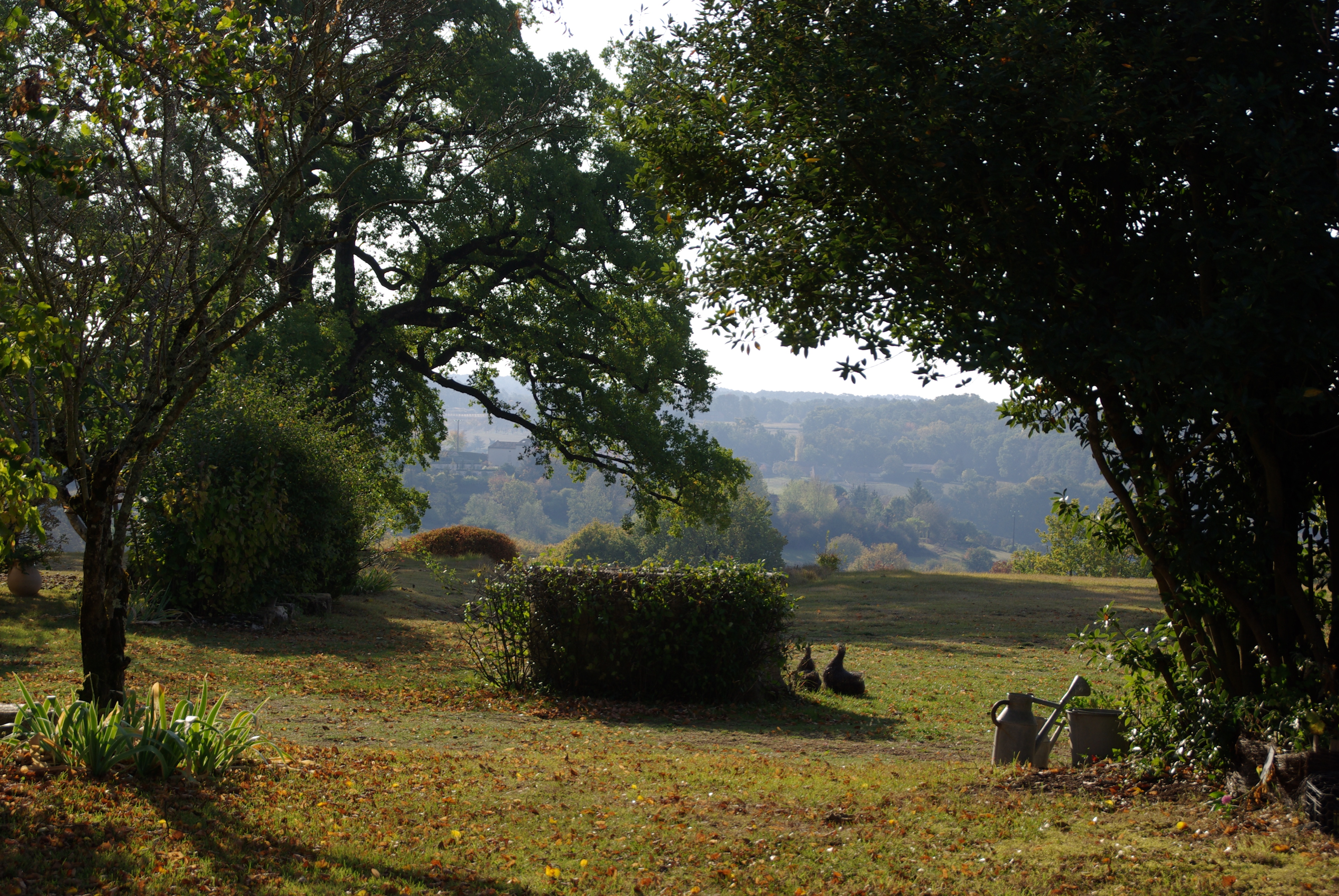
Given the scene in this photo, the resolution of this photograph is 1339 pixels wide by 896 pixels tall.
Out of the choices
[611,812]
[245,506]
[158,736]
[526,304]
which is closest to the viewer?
[158,736]

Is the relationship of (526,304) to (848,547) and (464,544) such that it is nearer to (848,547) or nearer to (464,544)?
(464,544)

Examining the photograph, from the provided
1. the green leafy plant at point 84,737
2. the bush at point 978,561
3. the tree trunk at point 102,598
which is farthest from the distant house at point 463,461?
the green leafy plant at point 84,737

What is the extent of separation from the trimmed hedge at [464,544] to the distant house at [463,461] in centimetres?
12296

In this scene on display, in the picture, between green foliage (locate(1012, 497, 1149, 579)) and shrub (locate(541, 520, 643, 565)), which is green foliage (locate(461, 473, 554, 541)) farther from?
green foliage (locate(1012, 497, 1149, 579))

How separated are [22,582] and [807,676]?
10567 mm

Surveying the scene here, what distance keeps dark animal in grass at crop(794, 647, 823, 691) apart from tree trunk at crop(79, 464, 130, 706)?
6.93m

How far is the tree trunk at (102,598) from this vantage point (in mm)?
5402

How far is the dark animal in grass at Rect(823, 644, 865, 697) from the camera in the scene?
1076cm

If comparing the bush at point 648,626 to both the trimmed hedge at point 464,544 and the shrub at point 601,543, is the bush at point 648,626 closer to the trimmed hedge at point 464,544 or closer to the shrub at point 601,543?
the trimmed hedge at point 464,544

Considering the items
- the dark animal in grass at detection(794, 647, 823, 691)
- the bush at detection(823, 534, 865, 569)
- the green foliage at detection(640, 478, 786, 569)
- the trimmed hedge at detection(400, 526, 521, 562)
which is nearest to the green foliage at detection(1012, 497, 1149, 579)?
the green foliage at detection(640, 478, 786, 569)

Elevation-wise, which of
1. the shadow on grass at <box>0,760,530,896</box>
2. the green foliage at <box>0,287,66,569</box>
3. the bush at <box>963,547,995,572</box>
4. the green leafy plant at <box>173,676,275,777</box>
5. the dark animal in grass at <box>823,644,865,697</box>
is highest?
the green foliage at <box>0,287,66,569</box>

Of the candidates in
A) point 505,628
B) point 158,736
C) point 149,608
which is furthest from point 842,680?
point 149,608

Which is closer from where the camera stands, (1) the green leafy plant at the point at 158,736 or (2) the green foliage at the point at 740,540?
(1) the green leafy plant at the point at 158,736

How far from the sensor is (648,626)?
940 cm
